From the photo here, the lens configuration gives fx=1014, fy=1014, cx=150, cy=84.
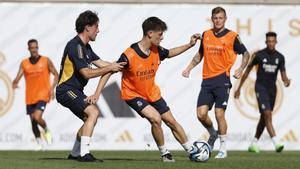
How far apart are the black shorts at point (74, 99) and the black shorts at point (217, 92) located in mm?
2978


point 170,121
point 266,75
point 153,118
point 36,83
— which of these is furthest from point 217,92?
point 36,83

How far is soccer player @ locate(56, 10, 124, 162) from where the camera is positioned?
46.2ft

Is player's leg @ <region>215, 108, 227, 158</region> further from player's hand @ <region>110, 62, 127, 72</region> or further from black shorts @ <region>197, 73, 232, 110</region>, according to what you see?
player's hand @ <region>110, 62, 127, 72</region>

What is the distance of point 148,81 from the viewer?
14742 millimetres

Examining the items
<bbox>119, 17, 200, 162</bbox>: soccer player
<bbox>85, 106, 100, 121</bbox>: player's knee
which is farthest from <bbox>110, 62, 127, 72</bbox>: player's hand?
<bbox>85, 106, 100, 121</bbox>: player's knee

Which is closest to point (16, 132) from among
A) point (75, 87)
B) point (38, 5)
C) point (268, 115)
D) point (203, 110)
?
point (38, 5)

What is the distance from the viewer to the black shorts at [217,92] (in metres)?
16.7

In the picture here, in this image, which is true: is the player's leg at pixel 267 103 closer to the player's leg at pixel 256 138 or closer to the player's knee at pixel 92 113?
the player's leg at pixel 256 138

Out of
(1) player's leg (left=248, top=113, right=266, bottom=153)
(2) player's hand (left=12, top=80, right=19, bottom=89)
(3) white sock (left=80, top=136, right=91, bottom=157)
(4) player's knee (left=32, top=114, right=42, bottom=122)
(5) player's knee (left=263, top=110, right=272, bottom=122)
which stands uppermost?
(2) player's hand (left=12, top=80, right=19, bottom=89)

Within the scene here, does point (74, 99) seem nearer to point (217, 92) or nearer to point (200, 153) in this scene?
point (200, 153)

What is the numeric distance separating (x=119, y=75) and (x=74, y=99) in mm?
9080

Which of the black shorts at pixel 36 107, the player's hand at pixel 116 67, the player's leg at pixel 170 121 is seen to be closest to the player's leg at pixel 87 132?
the player's hand at pixel 116 67

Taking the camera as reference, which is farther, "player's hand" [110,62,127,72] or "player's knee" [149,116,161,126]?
"player's knee" [149,116,161,126]

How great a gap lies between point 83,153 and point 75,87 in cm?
103
